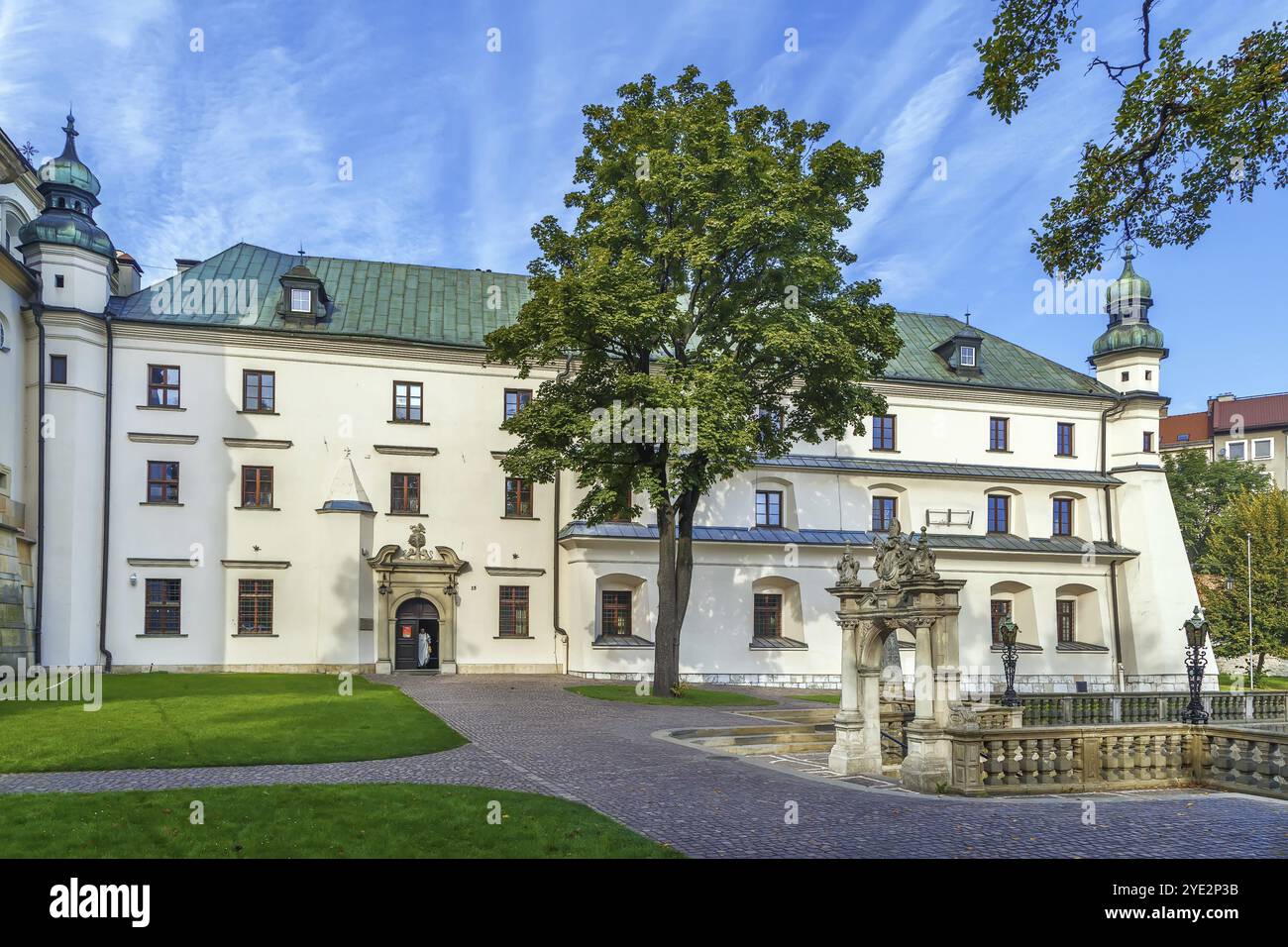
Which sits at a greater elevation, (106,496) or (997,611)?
(106,496)

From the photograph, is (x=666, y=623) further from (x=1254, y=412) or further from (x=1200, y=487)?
(x=1254, y=412)

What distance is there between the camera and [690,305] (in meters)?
25.4

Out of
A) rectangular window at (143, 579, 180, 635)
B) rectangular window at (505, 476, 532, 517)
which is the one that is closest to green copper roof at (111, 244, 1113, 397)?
rectangular window at (505, 476, 532, 517)

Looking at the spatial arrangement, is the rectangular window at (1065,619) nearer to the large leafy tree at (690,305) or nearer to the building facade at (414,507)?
the building facade at (414,507)

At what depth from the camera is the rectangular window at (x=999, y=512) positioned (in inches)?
1501

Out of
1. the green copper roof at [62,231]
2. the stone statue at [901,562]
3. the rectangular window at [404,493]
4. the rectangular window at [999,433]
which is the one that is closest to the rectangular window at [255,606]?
the rectangular window at [404,493]

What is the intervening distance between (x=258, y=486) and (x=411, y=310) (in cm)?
825

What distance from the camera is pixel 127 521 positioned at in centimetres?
3028

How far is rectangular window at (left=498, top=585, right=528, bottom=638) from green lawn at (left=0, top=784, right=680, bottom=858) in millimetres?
21665

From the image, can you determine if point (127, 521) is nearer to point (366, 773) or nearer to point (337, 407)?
point (337, 407)

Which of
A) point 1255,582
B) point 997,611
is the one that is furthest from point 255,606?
point 1255,582

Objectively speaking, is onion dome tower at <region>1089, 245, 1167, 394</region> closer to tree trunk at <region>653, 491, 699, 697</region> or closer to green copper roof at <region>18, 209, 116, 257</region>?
tree trunk at <region>653, 491, 699, 697</region>
